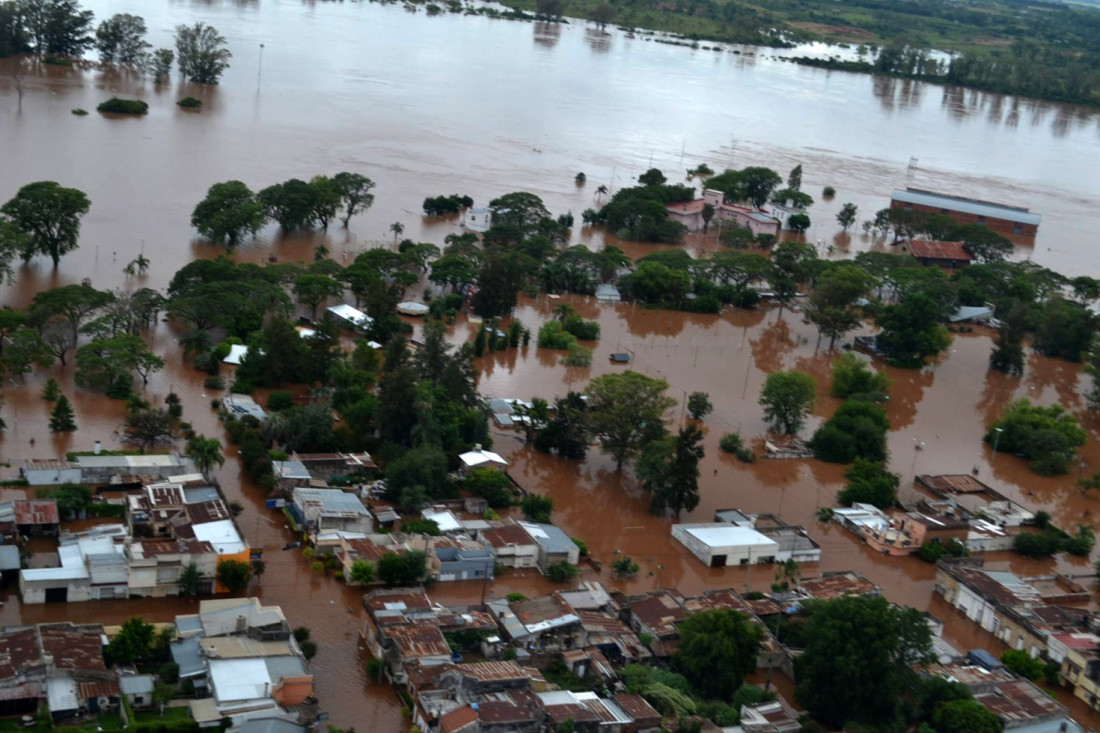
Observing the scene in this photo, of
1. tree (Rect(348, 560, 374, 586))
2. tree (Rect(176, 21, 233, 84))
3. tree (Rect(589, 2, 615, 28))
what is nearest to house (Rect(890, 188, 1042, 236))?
tree (Rect(176, 21, 233, 84))

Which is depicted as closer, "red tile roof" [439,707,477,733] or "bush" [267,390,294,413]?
"red tile roof" [439,707,477,733]

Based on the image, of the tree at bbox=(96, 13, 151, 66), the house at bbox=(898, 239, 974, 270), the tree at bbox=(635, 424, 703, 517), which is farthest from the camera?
the tree at bbox=(96, 13, 151, 66)

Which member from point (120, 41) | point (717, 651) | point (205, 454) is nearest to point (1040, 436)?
point (717, 651)

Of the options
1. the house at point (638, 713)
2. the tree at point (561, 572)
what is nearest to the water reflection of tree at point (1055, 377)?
the tree at point (561, 572)

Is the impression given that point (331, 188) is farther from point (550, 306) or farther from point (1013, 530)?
point (1013, 530)

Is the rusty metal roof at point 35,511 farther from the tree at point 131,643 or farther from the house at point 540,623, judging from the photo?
the house at point 540,623

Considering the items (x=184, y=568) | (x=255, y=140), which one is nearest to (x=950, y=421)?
(x=184, y=568)

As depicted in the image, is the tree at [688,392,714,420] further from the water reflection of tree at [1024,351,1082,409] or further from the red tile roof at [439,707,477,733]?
the red tile roof at [439,707,477,733]
